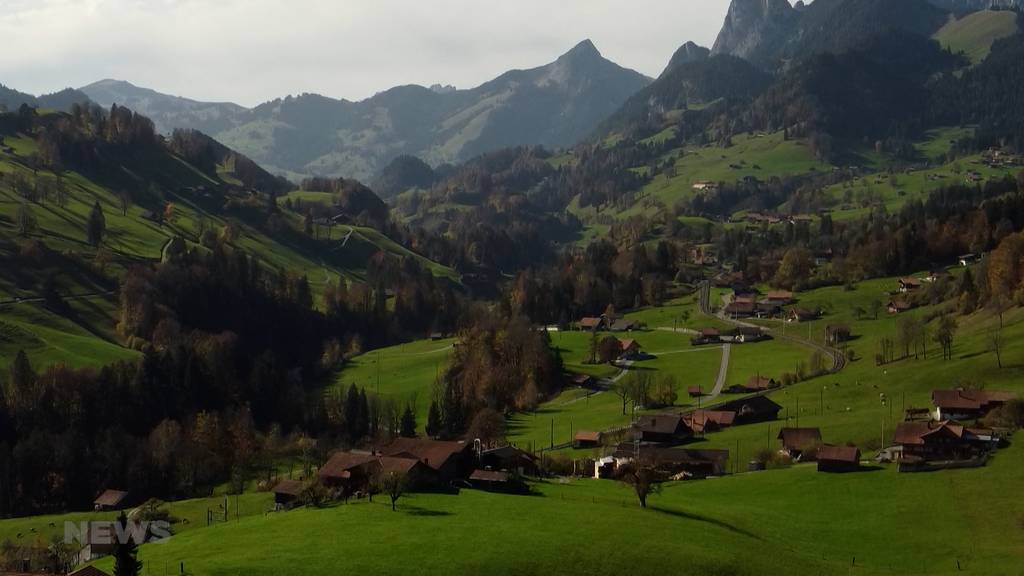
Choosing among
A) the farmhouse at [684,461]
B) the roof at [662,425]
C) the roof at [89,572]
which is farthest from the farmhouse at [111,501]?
the roof at [662,425]

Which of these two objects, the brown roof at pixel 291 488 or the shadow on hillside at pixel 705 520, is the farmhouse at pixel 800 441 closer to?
the shadow on hillside at pixel 705 520

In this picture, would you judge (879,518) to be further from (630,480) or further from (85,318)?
(85,318)

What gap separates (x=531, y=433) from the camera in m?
127

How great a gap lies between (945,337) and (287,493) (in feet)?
272

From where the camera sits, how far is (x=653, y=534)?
6919 centimetres

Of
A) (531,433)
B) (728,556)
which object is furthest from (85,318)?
(728,556)

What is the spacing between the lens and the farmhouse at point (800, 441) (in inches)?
3851

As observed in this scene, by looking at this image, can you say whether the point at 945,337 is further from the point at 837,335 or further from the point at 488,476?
the point at 488,476

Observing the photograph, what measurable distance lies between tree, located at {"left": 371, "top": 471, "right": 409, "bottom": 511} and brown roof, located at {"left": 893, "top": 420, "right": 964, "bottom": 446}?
46.6 meters

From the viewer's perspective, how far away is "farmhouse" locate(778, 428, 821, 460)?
97.8 m

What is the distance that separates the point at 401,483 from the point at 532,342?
87982 mm

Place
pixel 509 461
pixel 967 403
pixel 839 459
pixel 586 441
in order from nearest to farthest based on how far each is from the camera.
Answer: pixel 839 459 → pixel 509 461 → pixel 967 403 → pixel 586 441

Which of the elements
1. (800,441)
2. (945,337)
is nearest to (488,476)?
(800,441)

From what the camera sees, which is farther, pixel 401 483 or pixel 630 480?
pixel 630 480
